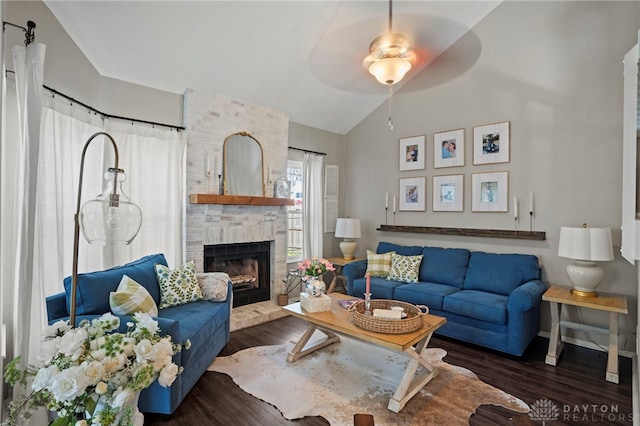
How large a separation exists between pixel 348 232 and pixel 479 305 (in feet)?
7.35

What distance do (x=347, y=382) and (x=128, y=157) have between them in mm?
3071

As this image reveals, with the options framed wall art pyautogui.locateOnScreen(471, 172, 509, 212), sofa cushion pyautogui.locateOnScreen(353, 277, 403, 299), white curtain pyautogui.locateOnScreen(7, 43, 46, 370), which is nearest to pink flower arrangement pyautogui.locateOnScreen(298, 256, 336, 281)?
sofa cushion pyautogui.locateOnScreen(353, 277, 403, 299)

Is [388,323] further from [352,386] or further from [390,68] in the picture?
[390,68]

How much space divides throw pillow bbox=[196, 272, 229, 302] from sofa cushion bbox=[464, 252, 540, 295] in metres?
2.81

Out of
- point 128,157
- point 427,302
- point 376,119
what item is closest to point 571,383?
point 427,302

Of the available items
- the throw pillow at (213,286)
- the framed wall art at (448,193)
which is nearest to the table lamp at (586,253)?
the framed wall art at (448,193)

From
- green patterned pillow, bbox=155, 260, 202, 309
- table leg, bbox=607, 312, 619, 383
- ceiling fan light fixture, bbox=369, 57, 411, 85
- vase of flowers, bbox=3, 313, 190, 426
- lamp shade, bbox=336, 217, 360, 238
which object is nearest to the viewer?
vase of flowers, bbox=3, 313, 190, 426

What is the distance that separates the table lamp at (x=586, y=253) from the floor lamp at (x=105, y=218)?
143 inches

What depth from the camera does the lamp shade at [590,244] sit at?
2957 mm

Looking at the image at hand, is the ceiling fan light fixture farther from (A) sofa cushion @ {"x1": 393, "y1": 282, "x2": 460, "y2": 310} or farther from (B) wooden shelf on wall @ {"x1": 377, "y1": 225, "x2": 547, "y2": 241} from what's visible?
(A) sofa cushion @ {"x1": 393, "y1": 282, "x2": 460, "y2": 310}

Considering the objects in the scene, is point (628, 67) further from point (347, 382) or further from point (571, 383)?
point (347, 382)

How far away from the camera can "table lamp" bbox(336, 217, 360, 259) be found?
5.09 metres

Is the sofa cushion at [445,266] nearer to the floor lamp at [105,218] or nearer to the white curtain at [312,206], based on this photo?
the white curtain at [312,206]

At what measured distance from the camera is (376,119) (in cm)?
534
